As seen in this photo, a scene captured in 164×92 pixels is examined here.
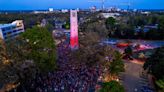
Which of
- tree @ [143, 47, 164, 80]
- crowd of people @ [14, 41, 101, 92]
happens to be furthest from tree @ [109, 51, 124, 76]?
tree @ [143, 47, 164, 80]

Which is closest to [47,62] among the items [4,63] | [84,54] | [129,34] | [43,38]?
[43,38]

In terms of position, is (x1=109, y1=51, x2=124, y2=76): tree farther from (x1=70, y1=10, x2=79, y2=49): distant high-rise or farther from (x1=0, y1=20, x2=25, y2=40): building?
(x1=0, y1=20, x2=25, y2=40): building

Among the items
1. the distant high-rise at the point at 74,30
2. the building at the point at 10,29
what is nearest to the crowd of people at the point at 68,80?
the distant high-rise at the point at 74,30

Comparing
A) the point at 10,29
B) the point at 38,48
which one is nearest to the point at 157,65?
the point at 38,48

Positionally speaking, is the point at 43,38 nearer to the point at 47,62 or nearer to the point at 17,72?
the point at 47,62

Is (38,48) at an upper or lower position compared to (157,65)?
upper

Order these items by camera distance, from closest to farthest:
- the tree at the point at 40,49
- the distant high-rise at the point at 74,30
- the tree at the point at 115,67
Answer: the tree at the point at 40,49
the tree at the point at 115,67
the distant high-rise at the point at 74,30

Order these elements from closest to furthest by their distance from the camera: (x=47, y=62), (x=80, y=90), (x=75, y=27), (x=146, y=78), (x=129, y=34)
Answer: (x=80, y=90), (x=47, y=62), (x=146, y=78), (x=75, y=27), (x=129, y=34)

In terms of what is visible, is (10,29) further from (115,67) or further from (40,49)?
(115,67)

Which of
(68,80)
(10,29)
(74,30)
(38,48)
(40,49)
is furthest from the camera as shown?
(10,29)

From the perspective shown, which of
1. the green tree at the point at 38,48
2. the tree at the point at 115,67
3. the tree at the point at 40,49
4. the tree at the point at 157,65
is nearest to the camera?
the tree at the point at 157,65

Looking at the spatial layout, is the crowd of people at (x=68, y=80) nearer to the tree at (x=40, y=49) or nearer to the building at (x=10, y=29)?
the tree at (x=40, y=49)
